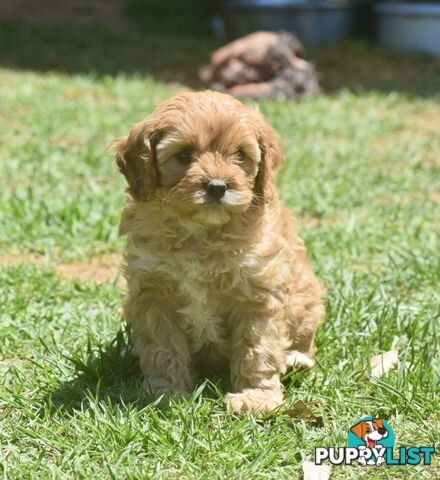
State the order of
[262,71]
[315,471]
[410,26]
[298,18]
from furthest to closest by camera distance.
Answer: [298,18] < [410,26] < [262,71] < [315,471]

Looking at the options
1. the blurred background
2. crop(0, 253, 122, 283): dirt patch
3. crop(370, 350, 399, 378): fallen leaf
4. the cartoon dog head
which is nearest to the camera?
the cartoon dog head

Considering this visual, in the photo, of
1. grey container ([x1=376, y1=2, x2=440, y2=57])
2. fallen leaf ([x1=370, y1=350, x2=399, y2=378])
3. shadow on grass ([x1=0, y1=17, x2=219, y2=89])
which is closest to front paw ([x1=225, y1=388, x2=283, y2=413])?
fallen leaf ([x1=370, y1=350, x2=399, y2=378])

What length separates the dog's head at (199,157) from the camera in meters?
3.71

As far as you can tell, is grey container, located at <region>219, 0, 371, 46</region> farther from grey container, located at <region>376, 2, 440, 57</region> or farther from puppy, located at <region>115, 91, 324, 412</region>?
puppy, located at <region>115, 91, 324, 412</region>

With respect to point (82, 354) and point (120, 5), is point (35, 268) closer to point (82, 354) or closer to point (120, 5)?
point (82, 354)

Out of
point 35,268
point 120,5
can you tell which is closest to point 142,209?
point 35,268

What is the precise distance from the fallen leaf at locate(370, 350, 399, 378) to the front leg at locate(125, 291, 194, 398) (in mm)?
907

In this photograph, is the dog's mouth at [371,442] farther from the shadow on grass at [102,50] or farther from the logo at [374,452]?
the shadow on grass at [102,50]

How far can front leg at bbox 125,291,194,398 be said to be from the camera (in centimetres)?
397

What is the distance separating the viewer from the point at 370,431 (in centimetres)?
367

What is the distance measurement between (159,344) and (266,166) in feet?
3.19

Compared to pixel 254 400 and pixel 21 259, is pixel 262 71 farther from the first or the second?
pixel 254 400

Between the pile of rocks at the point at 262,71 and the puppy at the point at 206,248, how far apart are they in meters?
6.35

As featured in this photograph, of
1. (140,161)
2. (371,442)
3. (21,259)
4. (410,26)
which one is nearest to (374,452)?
(371,442)
